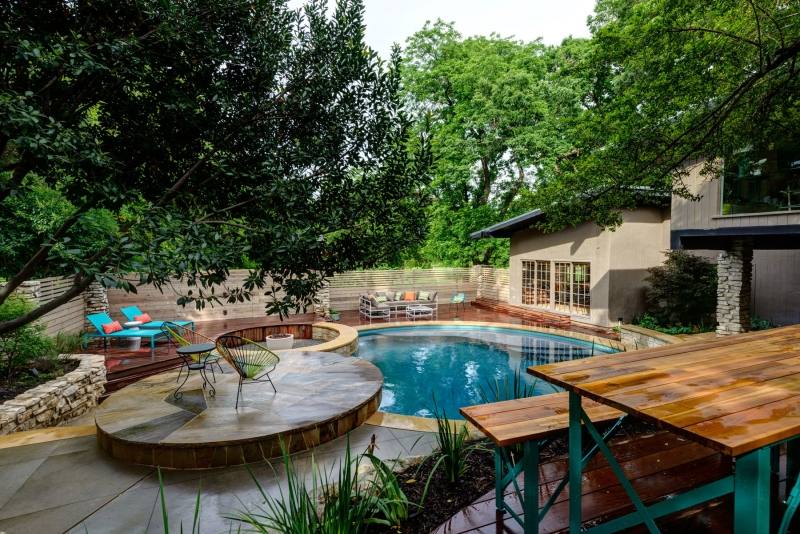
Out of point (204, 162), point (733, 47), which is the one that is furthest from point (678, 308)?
point (204, 162)

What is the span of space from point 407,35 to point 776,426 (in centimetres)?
2264

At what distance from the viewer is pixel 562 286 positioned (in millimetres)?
13344

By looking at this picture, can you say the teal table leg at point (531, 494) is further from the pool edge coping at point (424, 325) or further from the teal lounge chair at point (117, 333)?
the teal lounge chair at point (117, 333)

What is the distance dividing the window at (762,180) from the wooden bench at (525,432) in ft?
20.6

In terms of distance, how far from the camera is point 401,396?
7344 millimetres

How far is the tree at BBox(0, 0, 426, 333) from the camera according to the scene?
2.36m

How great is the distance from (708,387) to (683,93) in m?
5.50

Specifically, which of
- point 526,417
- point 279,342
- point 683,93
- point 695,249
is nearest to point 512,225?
point 695,249

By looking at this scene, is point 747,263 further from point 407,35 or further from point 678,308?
point 407,35

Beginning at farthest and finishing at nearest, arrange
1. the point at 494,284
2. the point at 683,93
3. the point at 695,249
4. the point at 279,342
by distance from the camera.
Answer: the point at 494,284 → the point at 695,249 → the point at 279,342 → the point at 683,93

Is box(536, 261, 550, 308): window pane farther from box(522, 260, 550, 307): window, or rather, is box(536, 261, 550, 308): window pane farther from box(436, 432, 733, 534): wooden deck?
box(436, 432, 733, 534): wooden deck

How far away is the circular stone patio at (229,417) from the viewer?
12.5 feet

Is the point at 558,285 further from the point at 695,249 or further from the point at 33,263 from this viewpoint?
the point at 33,263

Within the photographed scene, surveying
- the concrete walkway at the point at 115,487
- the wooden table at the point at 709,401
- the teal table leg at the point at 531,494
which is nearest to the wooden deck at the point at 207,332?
the concrete walkway at the point at 115,487
